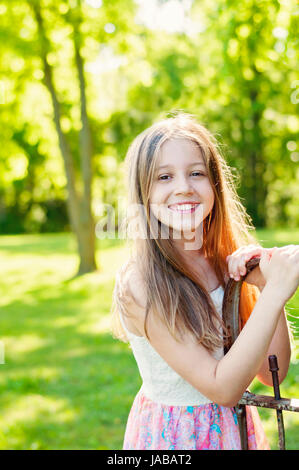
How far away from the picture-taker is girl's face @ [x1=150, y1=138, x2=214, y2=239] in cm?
167

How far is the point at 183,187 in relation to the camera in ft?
5.38

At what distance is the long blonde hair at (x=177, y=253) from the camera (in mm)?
1593

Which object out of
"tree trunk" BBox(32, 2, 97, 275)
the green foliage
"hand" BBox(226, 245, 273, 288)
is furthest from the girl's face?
"tree trunk" BBox(32, 2, 97, 275)

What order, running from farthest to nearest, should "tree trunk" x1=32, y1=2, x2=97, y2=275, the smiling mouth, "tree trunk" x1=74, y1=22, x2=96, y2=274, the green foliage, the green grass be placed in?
"tree trunk" x1=74, y1=22, x2=96, y2=274
"tree trunk" x1=32, y1=2, x2=97, y2=275
the green foliage
the green grass
the smiling mouth

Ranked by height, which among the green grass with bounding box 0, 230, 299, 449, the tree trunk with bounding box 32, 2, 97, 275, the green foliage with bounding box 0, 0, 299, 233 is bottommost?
the green grass with bounding box 0, 230, 299, 449

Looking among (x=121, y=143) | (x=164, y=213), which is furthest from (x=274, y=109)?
(x=164, y=213)

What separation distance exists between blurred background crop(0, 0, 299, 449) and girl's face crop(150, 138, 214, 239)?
16.2 inches

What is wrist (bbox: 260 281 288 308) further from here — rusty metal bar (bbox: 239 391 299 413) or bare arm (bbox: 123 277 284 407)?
rusty metal bar (bbox: 239 391 299 413)

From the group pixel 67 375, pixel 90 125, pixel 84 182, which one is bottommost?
pixel 67 375

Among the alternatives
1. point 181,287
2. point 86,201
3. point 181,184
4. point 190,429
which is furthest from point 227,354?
point 86,201

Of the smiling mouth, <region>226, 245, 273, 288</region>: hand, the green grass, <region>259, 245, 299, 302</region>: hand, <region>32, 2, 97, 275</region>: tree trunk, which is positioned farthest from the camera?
<region>32, 2, 97, 275</region>: tree trunk

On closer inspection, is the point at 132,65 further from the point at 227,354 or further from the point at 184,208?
the point at 227,354

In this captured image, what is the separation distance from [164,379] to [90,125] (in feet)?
41.3
